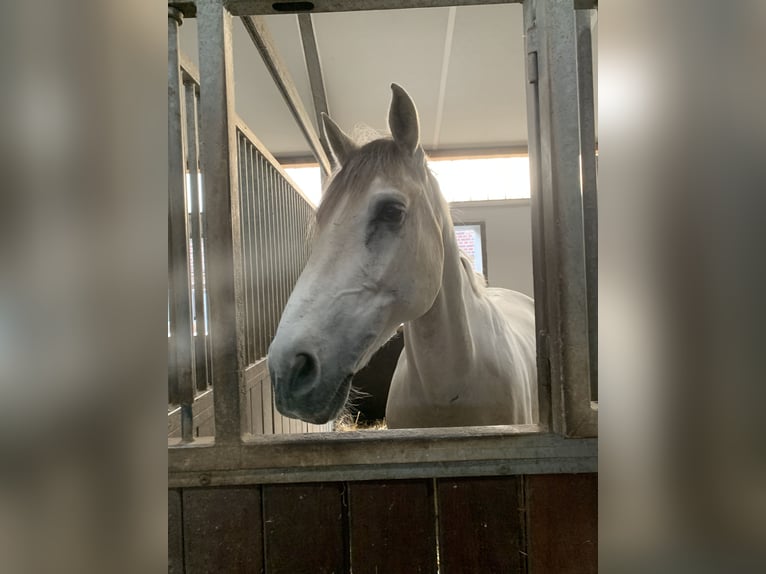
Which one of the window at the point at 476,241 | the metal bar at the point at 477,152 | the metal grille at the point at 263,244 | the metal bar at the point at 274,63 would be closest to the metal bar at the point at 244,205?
the metal grille at the point at 263,244

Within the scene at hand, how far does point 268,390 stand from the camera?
6.67ft

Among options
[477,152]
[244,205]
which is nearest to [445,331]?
[244,205]

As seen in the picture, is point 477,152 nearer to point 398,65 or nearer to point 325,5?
point 398,65

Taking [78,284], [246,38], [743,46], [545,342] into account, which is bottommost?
[545,342]

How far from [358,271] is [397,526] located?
477 millimetres

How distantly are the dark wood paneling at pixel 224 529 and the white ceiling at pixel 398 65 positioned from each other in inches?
82.1

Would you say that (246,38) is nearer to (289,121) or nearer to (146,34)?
(289,121)

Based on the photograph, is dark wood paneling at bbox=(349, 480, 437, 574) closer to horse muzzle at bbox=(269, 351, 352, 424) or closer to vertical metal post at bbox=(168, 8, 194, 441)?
horse muzzle at bbox=(269, 351, 352, 424)

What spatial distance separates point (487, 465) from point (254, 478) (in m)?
0.41

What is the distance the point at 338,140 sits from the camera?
44.3 inches

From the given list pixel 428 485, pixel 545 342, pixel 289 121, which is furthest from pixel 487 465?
pixel 289 121

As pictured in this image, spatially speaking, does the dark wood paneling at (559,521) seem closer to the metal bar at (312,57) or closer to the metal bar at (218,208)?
the metal bar at (218,208)

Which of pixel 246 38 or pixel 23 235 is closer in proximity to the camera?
pixel 23 235

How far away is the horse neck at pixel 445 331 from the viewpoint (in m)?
1.16
